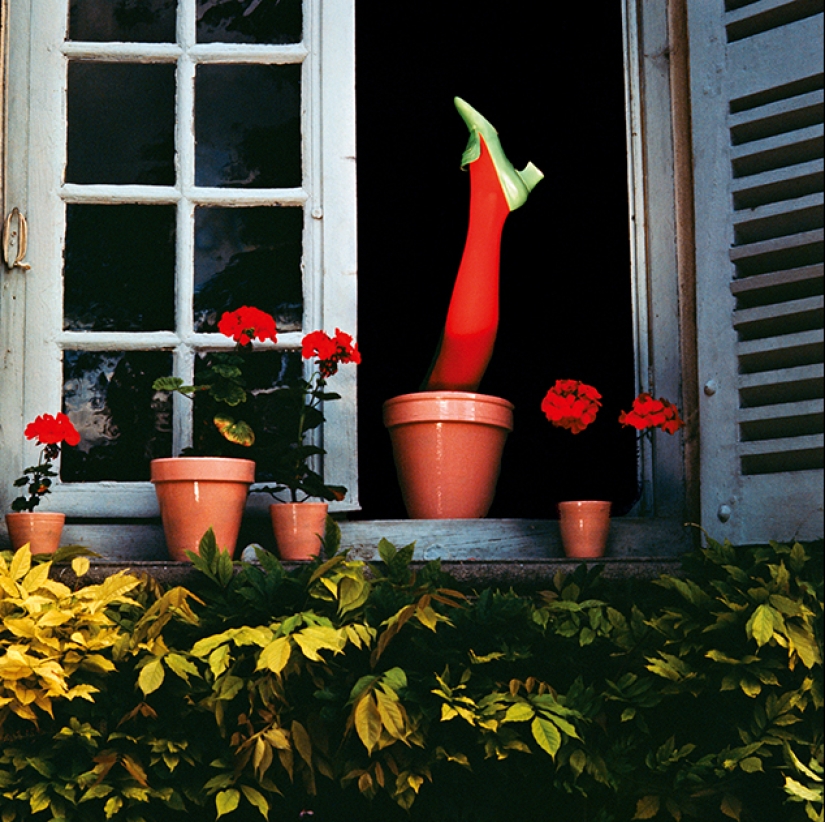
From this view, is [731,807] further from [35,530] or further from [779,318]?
[35,530]

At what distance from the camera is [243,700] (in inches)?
79.2

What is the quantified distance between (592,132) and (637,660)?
7.04ft

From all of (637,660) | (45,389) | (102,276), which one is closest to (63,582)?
(45,389)

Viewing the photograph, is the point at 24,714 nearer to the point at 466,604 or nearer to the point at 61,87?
the point at 466,604

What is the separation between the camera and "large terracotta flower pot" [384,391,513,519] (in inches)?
98.9

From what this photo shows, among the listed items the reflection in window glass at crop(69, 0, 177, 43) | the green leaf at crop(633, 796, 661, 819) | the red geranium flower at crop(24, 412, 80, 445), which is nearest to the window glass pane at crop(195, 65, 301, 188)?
the reflection in window glass at crop(69, 0, 177, 43)

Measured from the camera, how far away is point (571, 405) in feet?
8.17

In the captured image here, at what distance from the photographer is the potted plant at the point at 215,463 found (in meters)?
2.31

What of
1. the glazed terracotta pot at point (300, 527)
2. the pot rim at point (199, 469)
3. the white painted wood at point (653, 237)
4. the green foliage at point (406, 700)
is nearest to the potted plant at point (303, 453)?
the glazed terracotta pot at point (300, 527)

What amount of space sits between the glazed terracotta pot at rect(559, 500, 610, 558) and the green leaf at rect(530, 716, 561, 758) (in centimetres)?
52

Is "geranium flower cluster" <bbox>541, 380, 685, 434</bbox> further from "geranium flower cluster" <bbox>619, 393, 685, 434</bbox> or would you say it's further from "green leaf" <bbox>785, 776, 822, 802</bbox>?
"green leaf" <bbox>785, 776, 822, 802</bbox>

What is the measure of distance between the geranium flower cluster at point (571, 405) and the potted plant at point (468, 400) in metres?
0.14

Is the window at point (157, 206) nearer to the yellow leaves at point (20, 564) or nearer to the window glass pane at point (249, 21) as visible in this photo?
the window glass pane at point (249, 21)

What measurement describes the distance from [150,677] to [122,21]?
1.63 meters
